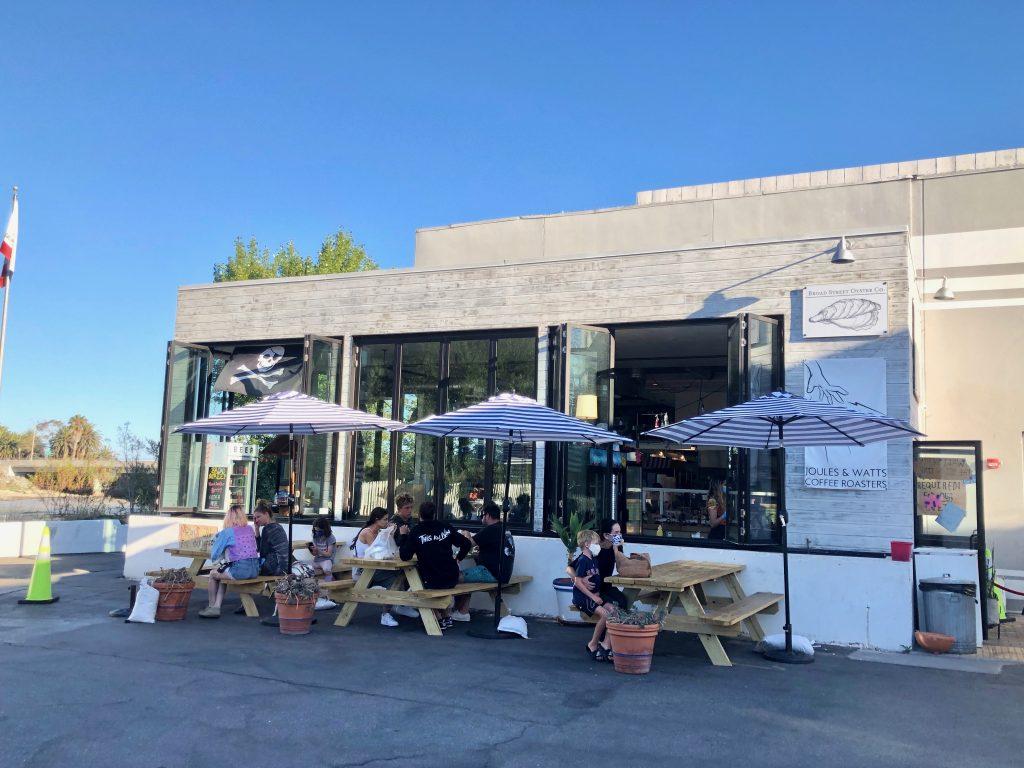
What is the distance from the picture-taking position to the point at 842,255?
10289 millimetres

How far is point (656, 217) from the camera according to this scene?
667 inches

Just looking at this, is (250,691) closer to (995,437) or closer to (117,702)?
(117,702)

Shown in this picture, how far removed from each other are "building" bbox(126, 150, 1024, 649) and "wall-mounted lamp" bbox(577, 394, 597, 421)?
0.03 meters

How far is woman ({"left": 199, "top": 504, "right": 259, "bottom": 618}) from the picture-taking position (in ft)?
33.0

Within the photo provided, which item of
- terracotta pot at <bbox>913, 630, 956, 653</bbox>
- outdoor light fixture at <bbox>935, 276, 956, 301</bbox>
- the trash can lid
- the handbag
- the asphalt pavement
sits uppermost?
outdoor light fixture at <bbox>935, 276, 956, 301</bbox>

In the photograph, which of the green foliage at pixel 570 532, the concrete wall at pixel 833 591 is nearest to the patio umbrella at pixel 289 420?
the green foliage at pixel 570 532

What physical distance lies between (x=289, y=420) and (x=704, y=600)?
5.12 meters

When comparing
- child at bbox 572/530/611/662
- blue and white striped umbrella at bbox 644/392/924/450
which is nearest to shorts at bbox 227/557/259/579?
child at bbox 572/530/611/662

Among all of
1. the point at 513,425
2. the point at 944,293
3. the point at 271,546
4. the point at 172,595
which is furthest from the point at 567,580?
the point at 944,293

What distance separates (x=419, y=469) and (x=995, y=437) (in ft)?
31.3

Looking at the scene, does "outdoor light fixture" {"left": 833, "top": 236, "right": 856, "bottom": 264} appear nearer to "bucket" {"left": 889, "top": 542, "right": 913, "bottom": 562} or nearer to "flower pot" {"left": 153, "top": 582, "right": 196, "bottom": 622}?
"bucket" {"left": 889, "top": 542, "right": 913, "bottom": 562}

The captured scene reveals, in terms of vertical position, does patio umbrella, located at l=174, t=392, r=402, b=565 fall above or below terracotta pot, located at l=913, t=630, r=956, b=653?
above

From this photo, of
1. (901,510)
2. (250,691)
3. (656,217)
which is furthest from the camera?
(656,217)

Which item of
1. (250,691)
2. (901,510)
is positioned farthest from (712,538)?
(250,691)
